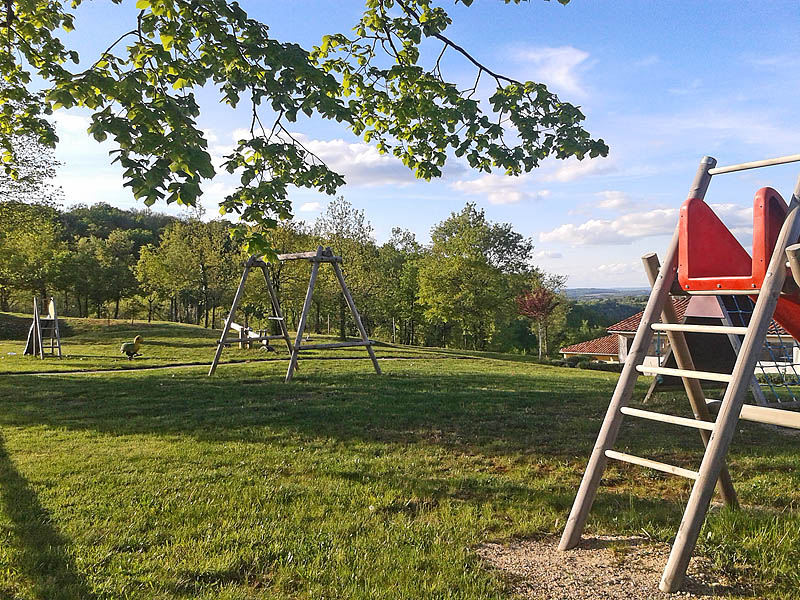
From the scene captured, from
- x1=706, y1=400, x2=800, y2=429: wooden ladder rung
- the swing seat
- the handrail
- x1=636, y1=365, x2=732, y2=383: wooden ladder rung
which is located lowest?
x1=706, y1=400, x2=800, y2=429: wooden ladder rung

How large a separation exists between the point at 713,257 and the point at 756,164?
683mm

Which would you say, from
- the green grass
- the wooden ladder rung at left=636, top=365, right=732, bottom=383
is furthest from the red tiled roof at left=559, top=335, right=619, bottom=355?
the wooden ladder rung at left=636, top=365, right=732, bottom=383

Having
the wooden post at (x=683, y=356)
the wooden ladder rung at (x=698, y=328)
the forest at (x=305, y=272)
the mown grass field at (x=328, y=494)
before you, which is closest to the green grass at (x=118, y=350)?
the forest at (x=305, y=272)

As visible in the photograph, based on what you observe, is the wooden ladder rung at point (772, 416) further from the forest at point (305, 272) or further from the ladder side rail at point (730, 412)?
the forest at point (305, 272)

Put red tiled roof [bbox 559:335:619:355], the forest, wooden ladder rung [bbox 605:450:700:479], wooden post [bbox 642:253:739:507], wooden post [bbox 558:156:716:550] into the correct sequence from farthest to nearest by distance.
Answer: red tiled roof [bbox 559:335:619:355] < the forest < wooden post [bbox 642:253:739:507] < wooden post [bbox 558:156:716:550] < wooden ladder rung [bbox 605:450:700:479]

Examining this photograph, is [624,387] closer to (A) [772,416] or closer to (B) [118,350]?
(A) [772,416]

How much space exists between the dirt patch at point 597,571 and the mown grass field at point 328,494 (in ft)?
0.45

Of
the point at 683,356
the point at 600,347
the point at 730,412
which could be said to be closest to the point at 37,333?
the point at 683,356

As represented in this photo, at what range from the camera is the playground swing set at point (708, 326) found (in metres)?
2.98

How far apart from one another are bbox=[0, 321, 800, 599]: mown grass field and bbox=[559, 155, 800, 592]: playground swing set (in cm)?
59

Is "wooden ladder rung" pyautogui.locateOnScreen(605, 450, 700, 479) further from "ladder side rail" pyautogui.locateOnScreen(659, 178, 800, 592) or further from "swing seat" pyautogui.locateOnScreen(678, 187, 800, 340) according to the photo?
"swing seat" pyautogui.locateOnScreen(678, 187, 800, 340)

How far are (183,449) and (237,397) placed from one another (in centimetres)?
370

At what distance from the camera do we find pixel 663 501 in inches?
179

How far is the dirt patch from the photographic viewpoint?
300 cm
